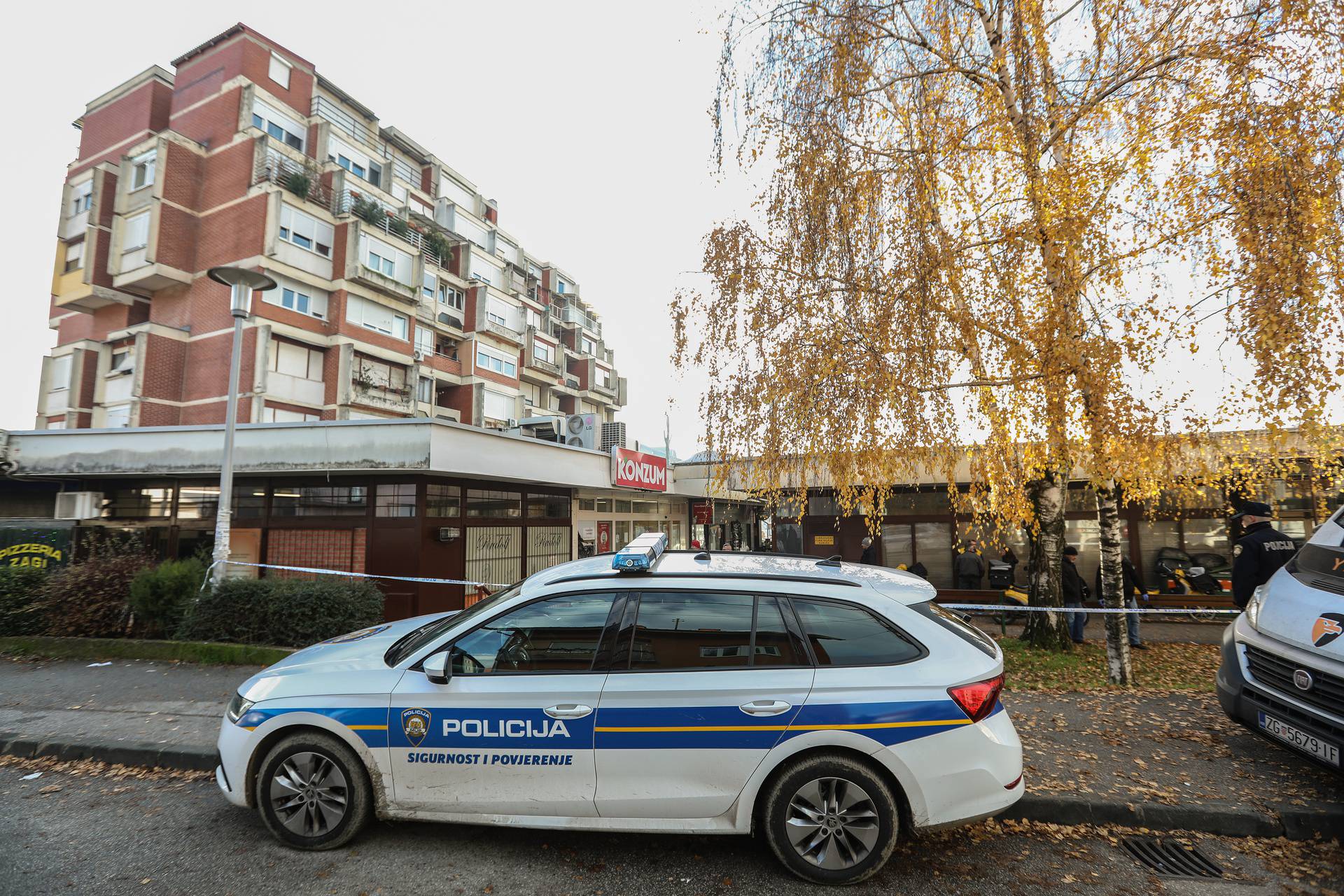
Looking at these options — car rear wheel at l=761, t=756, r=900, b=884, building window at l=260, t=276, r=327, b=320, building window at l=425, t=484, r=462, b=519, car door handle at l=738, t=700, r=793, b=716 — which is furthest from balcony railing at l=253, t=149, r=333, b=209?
car rear wheel at l=761, t=756, r=900, b=884

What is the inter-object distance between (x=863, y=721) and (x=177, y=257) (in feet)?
106

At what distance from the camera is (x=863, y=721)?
3320 millimetres

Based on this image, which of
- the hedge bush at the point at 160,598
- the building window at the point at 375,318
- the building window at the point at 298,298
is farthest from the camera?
the building window at the point at 375,318

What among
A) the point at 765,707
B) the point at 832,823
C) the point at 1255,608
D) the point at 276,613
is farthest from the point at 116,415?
the point at 1255,608

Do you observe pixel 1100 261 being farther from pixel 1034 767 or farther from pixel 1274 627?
pixel 1034 767

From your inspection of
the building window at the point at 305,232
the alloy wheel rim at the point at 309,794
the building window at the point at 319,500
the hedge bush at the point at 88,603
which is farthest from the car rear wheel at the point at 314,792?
the building window at the point at 305,232

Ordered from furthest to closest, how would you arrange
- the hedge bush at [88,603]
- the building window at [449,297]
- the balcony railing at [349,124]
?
the building window at [449,297] → the balcony railing at [349,124] → the hedge bush at [88,603]

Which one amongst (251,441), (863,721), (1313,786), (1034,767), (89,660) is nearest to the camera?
(863,721)

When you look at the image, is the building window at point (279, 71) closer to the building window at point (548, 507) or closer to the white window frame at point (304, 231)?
the white window frame at point (304, 231)

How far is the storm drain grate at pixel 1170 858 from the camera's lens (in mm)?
3508

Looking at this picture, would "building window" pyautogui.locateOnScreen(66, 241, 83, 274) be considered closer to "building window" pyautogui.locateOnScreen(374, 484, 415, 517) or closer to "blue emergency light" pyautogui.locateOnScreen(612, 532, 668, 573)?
"building window" pyautogui.locateOnScreen(374, 484, 415, 517)

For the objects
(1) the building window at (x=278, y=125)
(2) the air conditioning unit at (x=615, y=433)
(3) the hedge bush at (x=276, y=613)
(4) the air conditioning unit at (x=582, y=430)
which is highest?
(1) the building window at (x=278, y=125)

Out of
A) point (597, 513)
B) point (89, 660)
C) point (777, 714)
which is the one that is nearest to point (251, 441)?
point (89, 660)

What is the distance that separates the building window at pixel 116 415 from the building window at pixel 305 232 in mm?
9271
